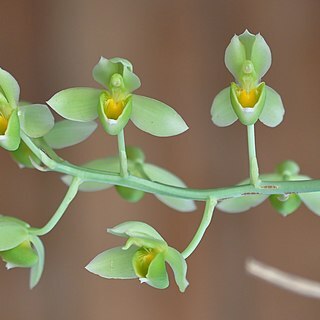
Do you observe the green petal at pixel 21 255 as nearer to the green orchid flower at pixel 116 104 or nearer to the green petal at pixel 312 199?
the green orchid flower at pixel 116 104

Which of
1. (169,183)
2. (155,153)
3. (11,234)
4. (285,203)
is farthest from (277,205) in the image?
(155,153)

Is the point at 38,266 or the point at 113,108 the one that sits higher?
the point at 113,108

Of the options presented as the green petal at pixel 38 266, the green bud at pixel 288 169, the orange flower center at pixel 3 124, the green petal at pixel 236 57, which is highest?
the green petal at pixel 236 57

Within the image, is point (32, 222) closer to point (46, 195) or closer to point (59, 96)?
point (46, 195)

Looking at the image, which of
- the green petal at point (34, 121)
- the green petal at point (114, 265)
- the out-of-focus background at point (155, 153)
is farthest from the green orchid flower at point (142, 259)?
the out-of-focus background at point (155, 153)

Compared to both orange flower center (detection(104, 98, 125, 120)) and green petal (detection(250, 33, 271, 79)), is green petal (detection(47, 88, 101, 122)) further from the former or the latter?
green petal (detection(250, 33, 271, 79))

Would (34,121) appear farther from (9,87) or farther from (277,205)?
(277,205)
